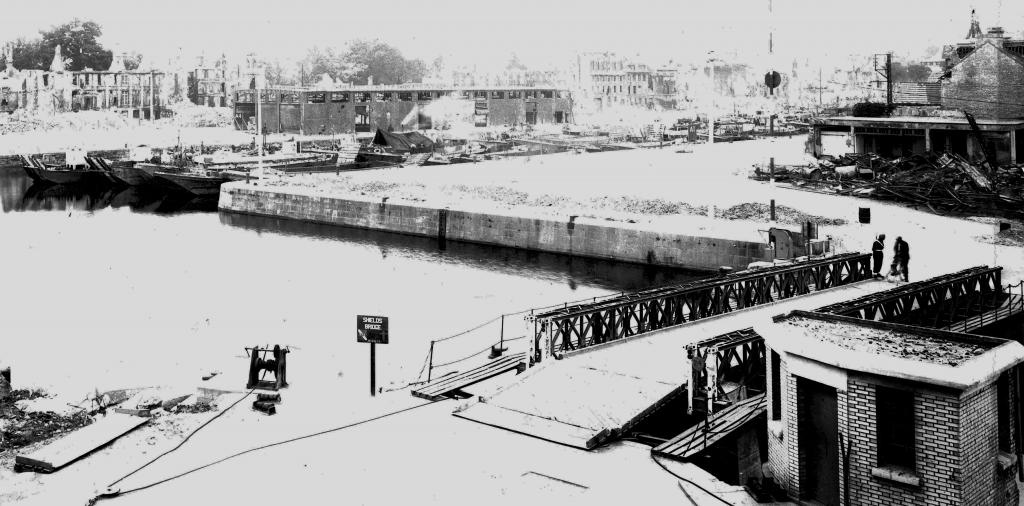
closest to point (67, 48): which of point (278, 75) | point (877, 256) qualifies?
point (278, 75)

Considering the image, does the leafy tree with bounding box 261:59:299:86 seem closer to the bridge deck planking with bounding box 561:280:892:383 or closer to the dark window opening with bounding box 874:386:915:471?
the bridge deck planking with bounding box 561:280:892:383

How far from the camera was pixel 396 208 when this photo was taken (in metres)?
49.8

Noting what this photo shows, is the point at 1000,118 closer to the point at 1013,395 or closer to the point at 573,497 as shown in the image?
A: the point at 1013,395

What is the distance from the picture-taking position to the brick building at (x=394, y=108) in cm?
10762

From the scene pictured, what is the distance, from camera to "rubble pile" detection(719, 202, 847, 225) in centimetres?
3866

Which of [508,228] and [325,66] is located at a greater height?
[325,66]

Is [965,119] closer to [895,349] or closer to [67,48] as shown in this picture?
[895,349]

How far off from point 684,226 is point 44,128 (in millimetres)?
94752

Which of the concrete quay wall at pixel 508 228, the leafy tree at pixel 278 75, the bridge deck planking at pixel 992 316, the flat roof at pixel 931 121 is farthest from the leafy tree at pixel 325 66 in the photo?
the bridge deck planking at pixel 992 316

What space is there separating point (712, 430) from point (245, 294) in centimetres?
2430

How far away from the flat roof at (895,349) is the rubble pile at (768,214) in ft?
84.5

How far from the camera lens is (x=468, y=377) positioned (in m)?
18.5

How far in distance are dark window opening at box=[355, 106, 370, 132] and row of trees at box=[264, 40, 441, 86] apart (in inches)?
2018

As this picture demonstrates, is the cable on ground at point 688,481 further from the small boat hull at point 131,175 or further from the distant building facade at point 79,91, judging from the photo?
the distant building facade at point 79,91
